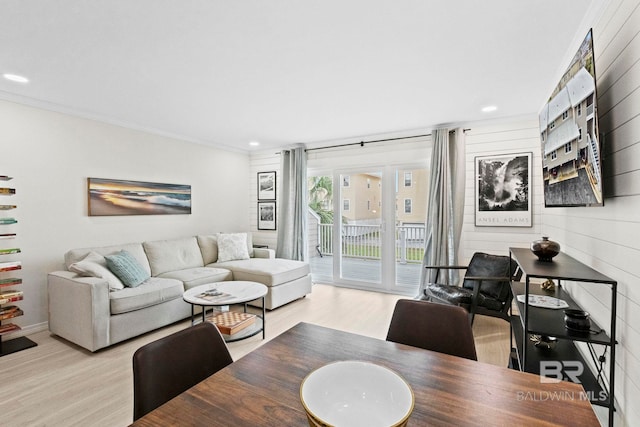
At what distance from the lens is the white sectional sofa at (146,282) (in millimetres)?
2916

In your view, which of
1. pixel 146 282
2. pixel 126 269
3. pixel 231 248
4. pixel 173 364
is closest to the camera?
pixel 173 364

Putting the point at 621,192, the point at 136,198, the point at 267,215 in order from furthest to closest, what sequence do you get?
the point at 267,215 < the point at 136,198 < the point at 621,192

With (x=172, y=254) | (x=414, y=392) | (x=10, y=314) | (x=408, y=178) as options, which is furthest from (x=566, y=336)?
(x=10, y=314)

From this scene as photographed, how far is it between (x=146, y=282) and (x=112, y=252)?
0.64m

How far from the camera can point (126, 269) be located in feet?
11.2

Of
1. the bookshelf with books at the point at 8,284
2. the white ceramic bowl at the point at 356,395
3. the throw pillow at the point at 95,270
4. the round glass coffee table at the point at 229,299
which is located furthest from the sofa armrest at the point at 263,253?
Result: the white ceramic bowl at the point at 356,395

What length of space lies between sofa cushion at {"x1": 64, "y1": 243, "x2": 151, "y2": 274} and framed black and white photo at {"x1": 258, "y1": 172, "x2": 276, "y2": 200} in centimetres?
242

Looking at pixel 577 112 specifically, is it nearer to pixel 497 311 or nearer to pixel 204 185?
pixel 497 311

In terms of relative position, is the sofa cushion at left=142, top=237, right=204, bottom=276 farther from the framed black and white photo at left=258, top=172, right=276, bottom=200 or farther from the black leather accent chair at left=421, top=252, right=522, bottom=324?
the black leather accent chair at left=421, top=252, right=522, bottom=324

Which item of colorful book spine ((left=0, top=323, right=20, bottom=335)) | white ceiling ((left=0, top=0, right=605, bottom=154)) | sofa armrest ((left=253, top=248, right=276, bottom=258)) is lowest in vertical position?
colorful book spine ((left=0, top=323, right=20, bottom=335))

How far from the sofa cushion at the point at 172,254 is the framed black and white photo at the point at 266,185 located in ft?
5.40

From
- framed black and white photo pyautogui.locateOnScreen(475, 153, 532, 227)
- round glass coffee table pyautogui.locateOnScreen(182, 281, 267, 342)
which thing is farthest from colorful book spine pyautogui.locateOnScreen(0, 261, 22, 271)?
framed black and white photo pyautogui.locateOnScreen(475, 153, 532, 227)

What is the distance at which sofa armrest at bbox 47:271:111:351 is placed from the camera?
2.84 metres

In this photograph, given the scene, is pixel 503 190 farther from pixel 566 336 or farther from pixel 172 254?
pixel 172 254
